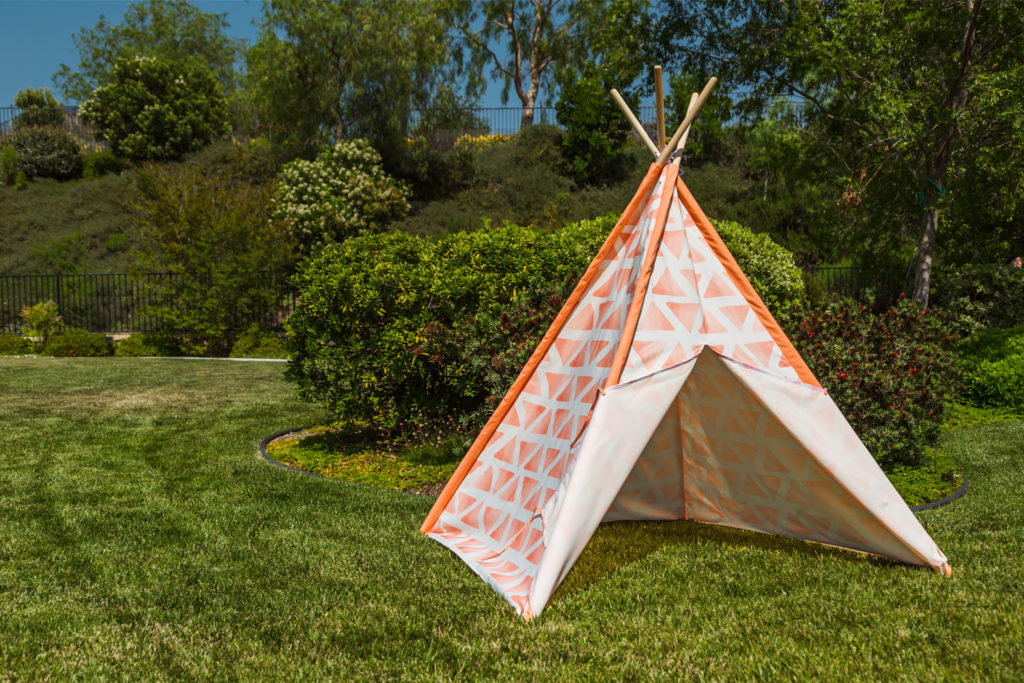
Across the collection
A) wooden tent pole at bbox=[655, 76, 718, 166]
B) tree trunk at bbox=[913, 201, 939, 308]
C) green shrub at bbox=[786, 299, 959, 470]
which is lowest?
green shrub at bbox=[786, 299, 959, 470]

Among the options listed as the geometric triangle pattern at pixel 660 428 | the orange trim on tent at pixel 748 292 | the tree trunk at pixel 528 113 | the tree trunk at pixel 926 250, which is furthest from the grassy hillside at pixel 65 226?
the orange trim on tent at pixel 748 292

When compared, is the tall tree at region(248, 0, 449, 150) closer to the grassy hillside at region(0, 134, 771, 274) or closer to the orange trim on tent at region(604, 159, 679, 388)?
the grassy hillside at region(0, 134, 771, 274)

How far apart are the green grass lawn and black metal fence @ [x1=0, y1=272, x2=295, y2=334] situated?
580 inches

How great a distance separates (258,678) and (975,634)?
10.1 ft

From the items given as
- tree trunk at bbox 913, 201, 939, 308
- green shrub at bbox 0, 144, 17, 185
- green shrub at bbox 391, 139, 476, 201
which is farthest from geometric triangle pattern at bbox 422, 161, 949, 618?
green shrub at bbox 0, 144, 17, 185

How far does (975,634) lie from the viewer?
311 centimetres

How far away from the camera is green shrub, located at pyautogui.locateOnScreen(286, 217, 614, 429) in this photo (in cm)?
663

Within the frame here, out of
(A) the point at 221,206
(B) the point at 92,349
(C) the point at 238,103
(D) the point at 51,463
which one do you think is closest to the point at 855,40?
(D) the point at 51,463

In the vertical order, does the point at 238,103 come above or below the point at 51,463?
above

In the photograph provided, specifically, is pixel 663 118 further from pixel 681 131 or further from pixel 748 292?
pixel 748 292

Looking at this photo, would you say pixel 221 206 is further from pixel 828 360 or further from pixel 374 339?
pixel 828 360

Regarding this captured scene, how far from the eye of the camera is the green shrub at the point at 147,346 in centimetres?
1784

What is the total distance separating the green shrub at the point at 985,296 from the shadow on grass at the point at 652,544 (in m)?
9.14

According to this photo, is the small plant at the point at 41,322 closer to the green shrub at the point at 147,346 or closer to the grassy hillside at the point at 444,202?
the green shrub at the point at 147,346
